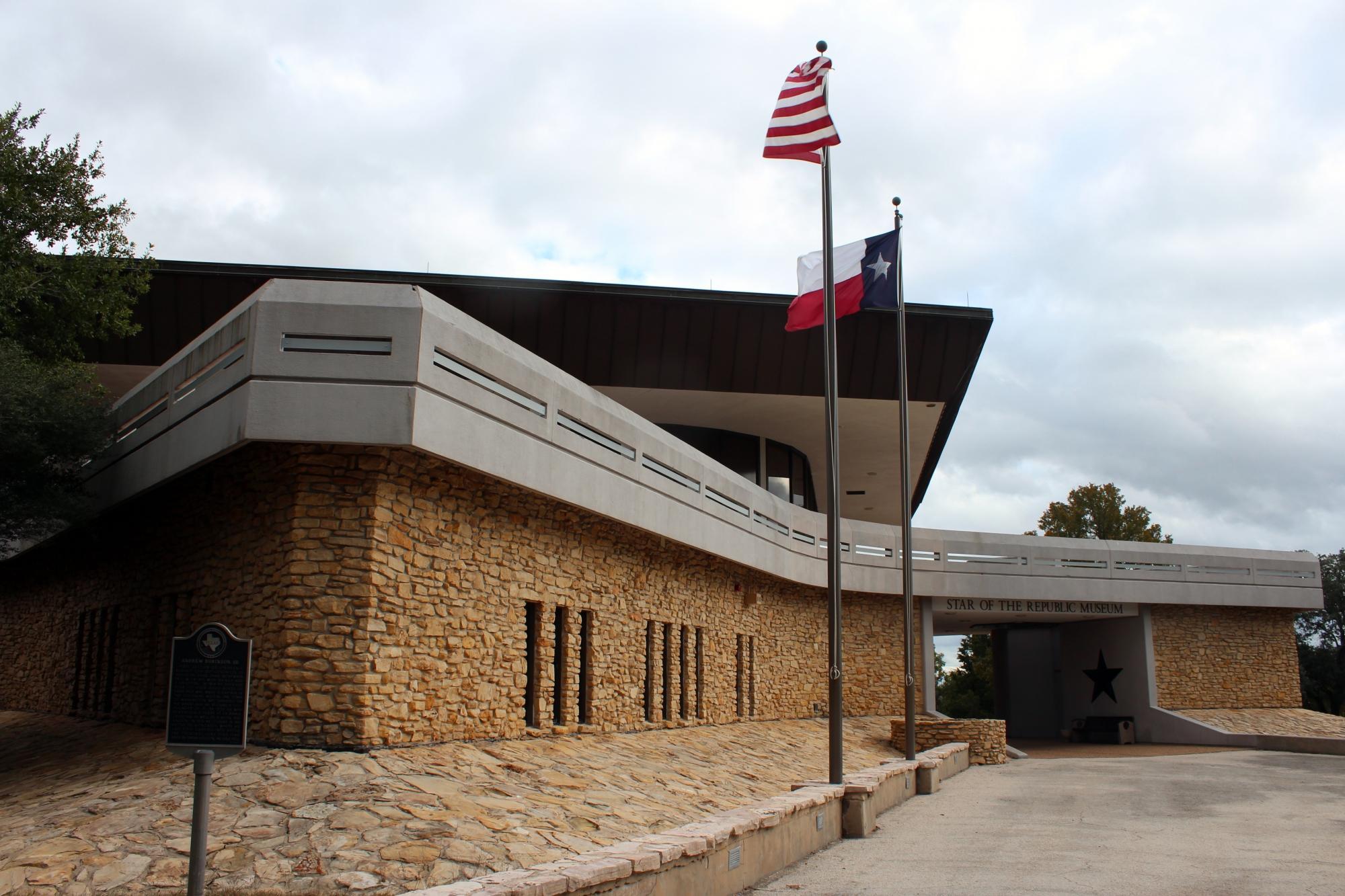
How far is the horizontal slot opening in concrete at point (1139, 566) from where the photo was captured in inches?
1364

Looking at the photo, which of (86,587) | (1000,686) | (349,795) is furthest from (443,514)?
(1000,686)

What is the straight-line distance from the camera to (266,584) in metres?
12.6

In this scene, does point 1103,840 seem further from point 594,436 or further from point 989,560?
point 989,560

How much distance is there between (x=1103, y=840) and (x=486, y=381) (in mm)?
9775

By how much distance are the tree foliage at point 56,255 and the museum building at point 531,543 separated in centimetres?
315

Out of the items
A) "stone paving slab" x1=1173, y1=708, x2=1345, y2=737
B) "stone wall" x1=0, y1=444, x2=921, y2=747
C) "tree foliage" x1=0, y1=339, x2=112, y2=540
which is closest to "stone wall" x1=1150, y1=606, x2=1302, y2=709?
"stone paving slab" x1=1173, y1=708, x2=1345, y2=737

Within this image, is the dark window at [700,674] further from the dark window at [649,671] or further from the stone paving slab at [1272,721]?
the stone paving slab at [1272,721]

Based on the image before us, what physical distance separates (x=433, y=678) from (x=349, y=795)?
2916 millimetres

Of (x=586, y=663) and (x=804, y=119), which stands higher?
(x=804, y=119)

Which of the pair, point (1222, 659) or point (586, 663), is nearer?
point (586, 663)

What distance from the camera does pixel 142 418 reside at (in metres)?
16.0

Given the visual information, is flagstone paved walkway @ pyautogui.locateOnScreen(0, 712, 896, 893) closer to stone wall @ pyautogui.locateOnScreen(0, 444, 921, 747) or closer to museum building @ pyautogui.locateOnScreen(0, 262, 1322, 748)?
stone wall @ pyautogui.locateOnScreen(0, 444, 921, 747)

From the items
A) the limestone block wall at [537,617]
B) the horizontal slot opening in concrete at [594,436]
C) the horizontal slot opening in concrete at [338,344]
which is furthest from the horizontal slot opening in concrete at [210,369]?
the horizontal slot opening in concrete at [594,436]

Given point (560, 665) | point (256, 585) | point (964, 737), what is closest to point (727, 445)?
point (964, 737)
